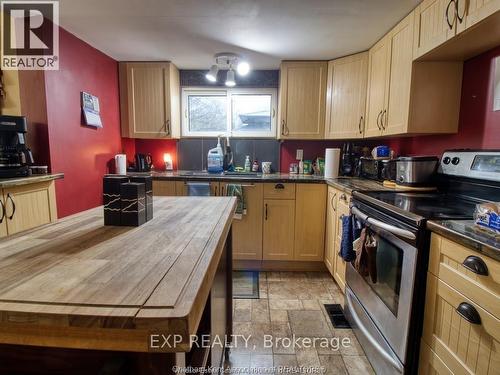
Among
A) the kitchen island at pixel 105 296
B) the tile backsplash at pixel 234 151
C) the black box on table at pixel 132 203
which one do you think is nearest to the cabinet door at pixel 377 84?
the tile backsplash at pixel 234 151

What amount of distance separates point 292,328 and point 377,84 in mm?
2099

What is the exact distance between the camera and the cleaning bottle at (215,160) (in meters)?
3.14

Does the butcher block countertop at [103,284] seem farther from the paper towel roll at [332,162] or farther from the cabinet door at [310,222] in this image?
the paper towel roll at [332,162]

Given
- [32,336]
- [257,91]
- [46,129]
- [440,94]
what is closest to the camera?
[32,336]

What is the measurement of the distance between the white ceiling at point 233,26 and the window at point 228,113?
21.9 inches

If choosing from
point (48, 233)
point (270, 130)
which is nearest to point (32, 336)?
point (48, 233)

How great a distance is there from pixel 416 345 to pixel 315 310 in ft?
3.16

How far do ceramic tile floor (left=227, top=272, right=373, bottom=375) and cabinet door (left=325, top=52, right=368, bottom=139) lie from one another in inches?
59.4

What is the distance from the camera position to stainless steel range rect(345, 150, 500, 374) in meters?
1.21

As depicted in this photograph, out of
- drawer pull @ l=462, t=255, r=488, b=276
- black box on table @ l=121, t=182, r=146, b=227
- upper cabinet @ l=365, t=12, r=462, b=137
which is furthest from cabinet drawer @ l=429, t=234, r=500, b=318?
black box on table @ l=121, t=182, r=146, b=227

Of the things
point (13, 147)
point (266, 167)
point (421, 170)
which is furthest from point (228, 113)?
point (421, 170)

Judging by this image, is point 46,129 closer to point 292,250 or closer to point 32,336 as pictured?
point 32,336

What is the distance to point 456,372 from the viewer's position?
3.31 ft

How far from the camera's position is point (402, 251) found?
1.29 m
